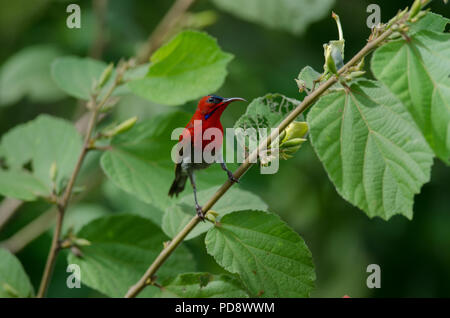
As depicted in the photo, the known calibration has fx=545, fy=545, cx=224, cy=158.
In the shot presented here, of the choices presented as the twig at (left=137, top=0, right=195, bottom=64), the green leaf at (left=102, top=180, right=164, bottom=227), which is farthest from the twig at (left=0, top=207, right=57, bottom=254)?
the twig at (left=137, top=0, right=195, bottom=64)

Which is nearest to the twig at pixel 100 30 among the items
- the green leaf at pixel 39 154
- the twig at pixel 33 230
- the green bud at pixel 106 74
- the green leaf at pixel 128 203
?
the green leaf at pixel 128 203

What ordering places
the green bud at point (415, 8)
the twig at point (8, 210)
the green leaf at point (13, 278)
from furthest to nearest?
the twig at point (8, 210) → the green leaf at point (13, 278) → the green bud at point (415, 8)

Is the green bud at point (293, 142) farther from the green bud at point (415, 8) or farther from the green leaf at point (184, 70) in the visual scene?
the green leaf at point (184, 70)

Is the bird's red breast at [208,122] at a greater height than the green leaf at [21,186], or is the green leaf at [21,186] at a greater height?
the bird's red breast at [208,122]

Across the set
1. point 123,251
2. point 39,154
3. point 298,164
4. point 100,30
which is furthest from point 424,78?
point 298,164

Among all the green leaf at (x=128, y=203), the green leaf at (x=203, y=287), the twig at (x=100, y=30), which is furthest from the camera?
the twig at (x=100, y=30)

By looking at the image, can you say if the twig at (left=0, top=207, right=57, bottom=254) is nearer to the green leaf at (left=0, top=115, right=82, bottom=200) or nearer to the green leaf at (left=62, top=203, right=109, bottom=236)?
the green leaf at (left=62, top=203, right=109, bottom=236)

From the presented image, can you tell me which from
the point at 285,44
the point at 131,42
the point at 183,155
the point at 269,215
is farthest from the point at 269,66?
the point at 269,215
